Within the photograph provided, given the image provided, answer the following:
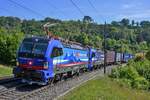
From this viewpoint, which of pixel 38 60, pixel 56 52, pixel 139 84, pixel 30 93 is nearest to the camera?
pixel 30 93

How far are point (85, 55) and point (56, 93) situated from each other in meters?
19.9

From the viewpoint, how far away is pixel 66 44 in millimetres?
29984

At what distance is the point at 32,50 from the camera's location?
25.0 m

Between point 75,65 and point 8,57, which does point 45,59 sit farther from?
point 8,57

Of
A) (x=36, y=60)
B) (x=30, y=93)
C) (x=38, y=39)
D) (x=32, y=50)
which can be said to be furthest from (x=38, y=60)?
(x=30, y=93)

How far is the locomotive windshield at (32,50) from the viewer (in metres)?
24.7

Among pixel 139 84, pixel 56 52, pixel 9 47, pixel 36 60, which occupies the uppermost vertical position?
pixel 9 47

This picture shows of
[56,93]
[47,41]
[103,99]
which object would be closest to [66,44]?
[47,41]

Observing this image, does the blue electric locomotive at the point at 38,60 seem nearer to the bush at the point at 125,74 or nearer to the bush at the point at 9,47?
the bush at the point at 125,74

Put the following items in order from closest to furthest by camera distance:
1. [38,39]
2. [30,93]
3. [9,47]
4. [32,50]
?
[30,93] < [32,50] < [38,39] < [9,47]

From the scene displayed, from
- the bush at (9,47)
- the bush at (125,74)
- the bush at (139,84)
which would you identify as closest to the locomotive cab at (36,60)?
the bush at (139,84)

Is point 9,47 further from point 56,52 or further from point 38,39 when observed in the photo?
point 38,39

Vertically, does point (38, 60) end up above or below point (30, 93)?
above

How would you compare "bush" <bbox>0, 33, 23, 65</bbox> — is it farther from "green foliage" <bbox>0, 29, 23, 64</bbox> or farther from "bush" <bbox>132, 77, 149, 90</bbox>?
"bush" <bbox>132, 77, 149, 90</bbox>
